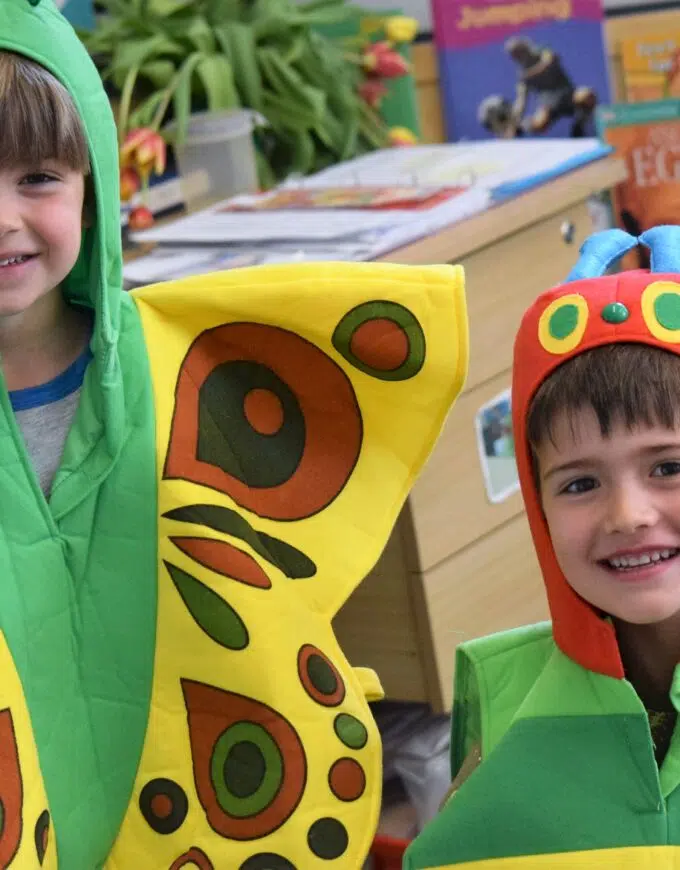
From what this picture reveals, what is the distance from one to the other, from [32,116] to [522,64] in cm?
144

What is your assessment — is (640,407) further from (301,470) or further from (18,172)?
(18,172)

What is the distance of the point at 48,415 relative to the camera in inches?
43.4

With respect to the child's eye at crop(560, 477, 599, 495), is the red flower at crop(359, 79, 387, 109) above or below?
above

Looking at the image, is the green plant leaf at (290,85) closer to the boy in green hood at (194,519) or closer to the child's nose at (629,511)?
the boy in green hood at (194,519)

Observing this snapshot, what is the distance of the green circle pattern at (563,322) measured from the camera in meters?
0.98

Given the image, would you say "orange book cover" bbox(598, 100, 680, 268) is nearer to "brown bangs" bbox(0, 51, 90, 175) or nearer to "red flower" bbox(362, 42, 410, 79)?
"red flower" bbox(362, 42, 410, 79)

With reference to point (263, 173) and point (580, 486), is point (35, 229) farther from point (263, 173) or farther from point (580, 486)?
point (263, 173)

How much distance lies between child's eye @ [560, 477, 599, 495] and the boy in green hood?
0.19 meters

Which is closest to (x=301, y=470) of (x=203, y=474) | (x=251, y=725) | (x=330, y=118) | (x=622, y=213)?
(x=203, y=474)

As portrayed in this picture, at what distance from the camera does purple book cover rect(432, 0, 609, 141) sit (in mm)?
2281

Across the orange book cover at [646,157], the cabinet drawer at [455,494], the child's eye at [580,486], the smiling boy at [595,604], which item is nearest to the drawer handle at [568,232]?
the cabinet drawer at [455,494]

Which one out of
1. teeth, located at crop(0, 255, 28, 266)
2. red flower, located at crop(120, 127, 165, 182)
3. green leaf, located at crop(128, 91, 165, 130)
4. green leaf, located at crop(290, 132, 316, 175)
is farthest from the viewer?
green leaf, located at crop(290, 132, 316, 175)

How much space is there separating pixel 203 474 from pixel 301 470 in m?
0.08

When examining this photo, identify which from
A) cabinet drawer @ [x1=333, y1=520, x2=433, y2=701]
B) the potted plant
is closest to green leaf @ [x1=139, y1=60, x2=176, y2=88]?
the potted plant
